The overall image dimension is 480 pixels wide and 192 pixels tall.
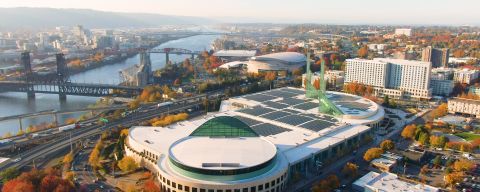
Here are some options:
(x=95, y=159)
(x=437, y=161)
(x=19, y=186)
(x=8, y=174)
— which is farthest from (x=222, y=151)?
(x=437, y=161)

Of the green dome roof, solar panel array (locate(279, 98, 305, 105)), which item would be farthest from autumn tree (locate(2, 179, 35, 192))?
solar panel array (locate(279, 98, 305, 105))

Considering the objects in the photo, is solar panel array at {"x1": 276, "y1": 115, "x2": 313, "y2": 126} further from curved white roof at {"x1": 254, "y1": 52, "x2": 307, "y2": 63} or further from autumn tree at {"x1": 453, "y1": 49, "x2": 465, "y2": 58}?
autumn tree at {"x1": 453, "y1": 49, "x2": 465, "y2": 58}

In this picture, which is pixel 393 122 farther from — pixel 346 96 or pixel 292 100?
pixel 292 100

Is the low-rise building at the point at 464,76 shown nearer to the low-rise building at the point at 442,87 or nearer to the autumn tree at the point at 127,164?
the low-rise building at the point at 442,87

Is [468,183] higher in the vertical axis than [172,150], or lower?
lower

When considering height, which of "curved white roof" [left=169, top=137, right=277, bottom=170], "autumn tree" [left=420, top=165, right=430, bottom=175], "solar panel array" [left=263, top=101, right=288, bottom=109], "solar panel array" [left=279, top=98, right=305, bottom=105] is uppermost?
"curved white roof" [left=169, top=137, right=277, bottom=170]

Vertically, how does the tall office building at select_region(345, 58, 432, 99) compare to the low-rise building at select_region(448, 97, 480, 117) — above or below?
above

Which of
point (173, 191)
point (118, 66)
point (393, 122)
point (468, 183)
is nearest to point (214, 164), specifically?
point (173, 191)

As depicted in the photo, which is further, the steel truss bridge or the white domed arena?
the steel truss bridge
